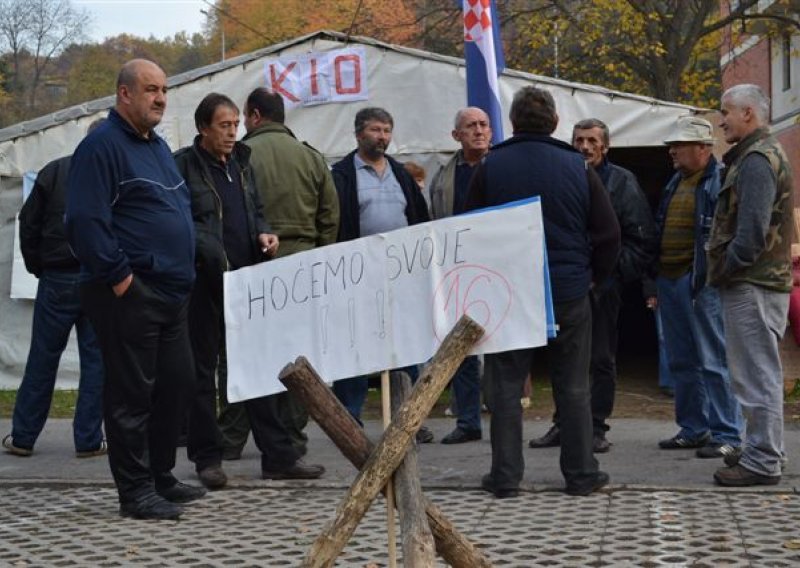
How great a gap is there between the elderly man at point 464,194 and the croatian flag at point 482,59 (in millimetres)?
1720

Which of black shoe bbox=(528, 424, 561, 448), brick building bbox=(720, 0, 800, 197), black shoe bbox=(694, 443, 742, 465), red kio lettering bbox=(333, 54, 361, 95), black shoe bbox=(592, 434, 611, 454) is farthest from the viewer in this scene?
brick building bbox=(720, 0, 800, 197)

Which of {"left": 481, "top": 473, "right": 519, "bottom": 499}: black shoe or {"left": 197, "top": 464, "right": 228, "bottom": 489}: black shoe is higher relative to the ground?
{"left": 197, "top": 464, "right": 228, "bottom": 489}: black shoe

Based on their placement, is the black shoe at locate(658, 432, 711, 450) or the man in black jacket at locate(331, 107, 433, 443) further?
the man in black jacket at locate(331, 107, 433, 443)

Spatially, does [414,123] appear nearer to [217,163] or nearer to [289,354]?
[217,163]

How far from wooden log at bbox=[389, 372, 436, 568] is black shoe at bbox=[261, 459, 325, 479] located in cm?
285

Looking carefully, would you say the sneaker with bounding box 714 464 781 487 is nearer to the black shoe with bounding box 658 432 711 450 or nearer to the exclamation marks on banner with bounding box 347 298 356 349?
the black shoe with bounding box 658 432 711 450

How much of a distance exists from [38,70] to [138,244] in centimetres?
5856

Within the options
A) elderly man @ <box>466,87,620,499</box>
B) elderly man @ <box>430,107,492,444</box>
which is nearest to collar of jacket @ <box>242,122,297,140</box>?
elderly man @ <box>430,107,492,444</box>

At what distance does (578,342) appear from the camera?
22.3ft

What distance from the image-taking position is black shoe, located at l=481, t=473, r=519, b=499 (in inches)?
266

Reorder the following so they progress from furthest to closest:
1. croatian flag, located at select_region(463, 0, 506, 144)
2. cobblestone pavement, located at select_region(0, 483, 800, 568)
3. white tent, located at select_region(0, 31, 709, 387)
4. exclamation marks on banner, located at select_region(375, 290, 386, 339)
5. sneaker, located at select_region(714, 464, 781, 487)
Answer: white tent, located at select_region(0, 31, 709, 387) < croatian flag, located at select_region(463, 0, 506, 144) < sneaker, located at select_region(714, 464, 781, 487) < cobblestone pavement, located at select_region(0, 483, 800, 568) < exclamation marks on banner, located at select_region(375, 290, 386, 339)

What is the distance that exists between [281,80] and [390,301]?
7.35m

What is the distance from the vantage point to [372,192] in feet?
28.1

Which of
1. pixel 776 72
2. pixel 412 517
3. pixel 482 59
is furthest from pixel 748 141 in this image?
pixel 776 72
